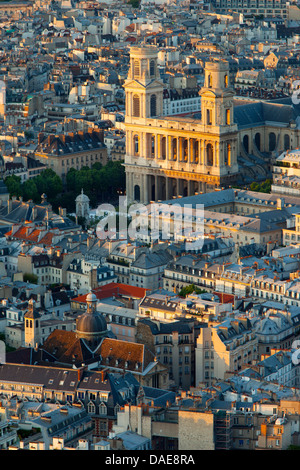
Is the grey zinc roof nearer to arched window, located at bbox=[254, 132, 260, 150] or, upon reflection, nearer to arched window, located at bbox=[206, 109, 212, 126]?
arched window, located at bbox=[254, 132, 260, 150]

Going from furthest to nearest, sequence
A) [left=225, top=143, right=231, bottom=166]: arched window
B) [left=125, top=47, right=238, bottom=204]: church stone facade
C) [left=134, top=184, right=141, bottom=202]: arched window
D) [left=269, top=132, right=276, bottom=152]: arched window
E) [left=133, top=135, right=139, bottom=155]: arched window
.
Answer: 1. [left=269, top=132, right=276, bottom=152]: arched window
2. [left=133, top=135, right=139, bottom=155]: arched window
3. [left=134, top=184, right=141, bottom=202]: arched window
4. [left=225, top=143, right=231, bottom=166]: arched window
5. [left=125, top=47, right=238, bottom=204]: church stone facade

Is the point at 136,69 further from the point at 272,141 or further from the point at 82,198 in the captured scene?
the point at 82,198

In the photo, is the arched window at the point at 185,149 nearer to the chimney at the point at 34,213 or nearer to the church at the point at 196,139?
the church at the point at 196,139

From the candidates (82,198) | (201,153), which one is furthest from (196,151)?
(82,198)

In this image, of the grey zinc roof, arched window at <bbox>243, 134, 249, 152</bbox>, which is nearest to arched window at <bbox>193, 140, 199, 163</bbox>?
the grey zinc roof

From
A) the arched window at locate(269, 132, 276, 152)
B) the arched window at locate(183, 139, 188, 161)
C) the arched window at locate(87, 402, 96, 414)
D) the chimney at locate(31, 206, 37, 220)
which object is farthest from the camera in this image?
the arched window at locate(269, 132, 276, 152)

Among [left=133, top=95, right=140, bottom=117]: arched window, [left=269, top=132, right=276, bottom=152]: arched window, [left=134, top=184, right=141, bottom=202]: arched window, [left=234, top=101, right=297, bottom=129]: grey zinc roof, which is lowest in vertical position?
[left=134, top=184, right=141, bottom=202]: arched window

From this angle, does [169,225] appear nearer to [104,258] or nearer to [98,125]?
[104,258]

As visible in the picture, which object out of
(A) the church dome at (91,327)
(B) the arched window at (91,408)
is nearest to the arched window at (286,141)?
(A) the church dome at (91,327)
